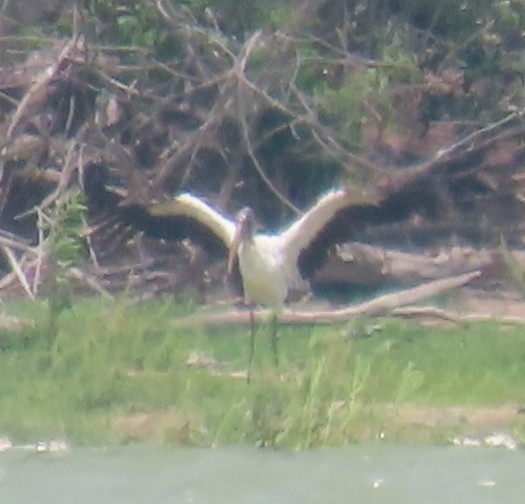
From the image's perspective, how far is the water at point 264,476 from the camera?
6754 mm

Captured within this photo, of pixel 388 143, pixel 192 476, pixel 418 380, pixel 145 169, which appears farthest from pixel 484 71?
pixel 192 476

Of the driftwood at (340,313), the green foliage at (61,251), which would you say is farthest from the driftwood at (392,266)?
the green foliage at (61,251)

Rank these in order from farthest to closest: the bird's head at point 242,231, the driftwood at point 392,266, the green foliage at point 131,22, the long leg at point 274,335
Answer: the green foliage at point 131,22 < the driftwood at point 392,266 < the bird's head at point 242,231 < the long leg at point 274,335

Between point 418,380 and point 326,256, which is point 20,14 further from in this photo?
point 418,380

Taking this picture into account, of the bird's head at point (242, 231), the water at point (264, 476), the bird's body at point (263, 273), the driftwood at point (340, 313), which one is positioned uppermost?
the bird's head at point (242, 231)

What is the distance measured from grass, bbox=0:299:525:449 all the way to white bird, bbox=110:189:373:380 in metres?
0.32

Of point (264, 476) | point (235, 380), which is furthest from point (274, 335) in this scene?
point (264, 476)

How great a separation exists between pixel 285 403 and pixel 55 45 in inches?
200

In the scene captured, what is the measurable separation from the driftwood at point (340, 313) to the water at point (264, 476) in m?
2.69

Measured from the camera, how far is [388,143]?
1289cm

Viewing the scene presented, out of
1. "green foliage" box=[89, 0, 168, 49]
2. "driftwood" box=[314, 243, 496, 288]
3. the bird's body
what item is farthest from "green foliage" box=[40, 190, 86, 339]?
"green foliage" box=[89, 0, 168, 49]

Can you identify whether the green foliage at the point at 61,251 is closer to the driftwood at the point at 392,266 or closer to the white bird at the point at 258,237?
the white bird at the point at 258,237

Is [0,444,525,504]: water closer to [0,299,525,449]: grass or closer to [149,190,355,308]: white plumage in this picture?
[0,299,525,449]: grass

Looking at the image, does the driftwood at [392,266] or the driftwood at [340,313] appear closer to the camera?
the driftwood at [340,313]
